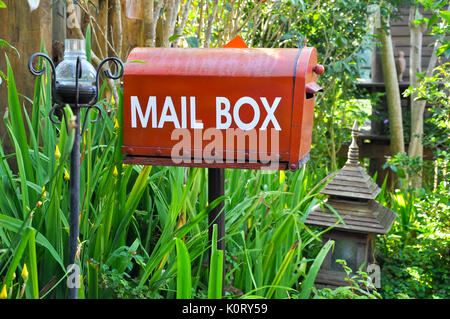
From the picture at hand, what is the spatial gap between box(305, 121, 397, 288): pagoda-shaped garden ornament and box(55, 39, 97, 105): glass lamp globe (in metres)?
1.45

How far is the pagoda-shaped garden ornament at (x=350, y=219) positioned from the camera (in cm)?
257

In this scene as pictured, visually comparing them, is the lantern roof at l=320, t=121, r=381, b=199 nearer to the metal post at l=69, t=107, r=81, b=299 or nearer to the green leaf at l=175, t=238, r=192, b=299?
the green leaf at l=175, t=238, r=192, b=299

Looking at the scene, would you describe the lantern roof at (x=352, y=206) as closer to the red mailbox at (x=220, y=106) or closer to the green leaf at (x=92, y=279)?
the red mailbox at (x=220, y=106)

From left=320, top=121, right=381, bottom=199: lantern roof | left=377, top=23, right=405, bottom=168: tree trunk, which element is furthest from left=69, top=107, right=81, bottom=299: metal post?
left=377, top=23, right=405, bottom=168: tree trunk

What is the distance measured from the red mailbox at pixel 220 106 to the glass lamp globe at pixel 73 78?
219mm

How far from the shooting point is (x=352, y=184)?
2.65 metres

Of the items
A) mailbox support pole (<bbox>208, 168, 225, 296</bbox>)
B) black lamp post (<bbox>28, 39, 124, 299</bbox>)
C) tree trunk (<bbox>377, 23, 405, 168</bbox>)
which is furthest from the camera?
tree trunk (<bbox>377, 23, 405, 168</bbox>)

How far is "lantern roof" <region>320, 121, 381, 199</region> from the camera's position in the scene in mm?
2611

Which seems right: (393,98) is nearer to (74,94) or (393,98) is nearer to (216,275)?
(216,275)

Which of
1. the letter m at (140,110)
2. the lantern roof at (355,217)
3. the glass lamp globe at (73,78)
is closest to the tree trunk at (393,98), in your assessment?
the lantern roof at (355,217)
